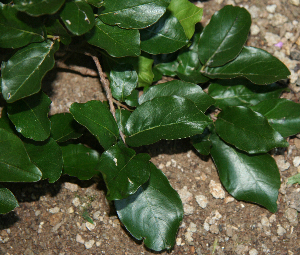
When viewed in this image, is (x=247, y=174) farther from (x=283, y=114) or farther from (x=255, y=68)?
(x=255, y=68)

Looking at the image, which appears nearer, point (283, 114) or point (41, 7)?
point (41, 7)

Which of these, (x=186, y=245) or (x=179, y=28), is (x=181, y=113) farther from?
(x=186, y=245)

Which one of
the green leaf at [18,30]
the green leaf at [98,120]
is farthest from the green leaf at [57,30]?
the green leaf at [98,120]

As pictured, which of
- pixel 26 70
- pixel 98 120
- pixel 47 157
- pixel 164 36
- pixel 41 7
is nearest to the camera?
pixel 41 7

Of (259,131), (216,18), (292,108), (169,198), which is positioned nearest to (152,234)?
(169,198)

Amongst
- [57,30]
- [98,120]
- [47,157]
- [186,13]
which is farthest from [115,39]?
[47,157]

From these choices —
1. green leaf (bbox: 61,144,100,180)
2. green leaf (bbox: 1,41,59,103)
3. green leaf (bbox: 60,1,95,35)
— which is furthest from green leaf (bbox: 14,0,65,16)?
green leaf (bbox: 61,144,100,180)

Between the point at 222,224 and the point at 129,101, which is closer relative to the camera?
the point at 129,101
